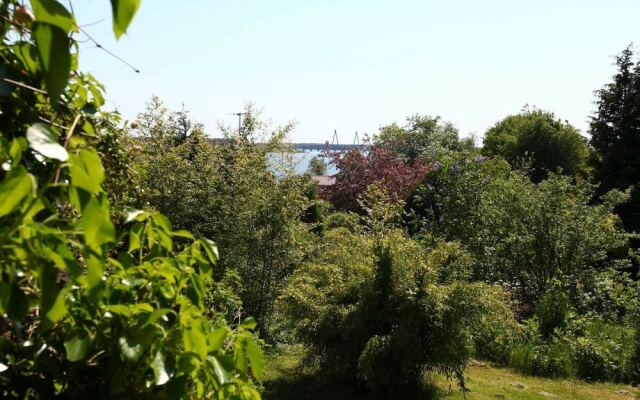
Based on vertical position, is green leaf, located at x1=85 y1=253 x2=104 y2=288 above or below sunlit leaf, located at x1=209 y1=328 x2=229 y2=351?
above

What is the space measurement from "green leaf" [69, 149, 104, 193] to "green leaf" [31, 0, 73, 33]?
7.5 inches

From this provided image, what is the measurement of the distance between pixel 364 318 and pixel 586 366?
12.4 feet

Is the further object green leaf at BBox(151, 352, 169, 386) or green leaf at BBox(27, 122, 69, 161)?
green leaf at BBox(151, 352, 169, 386)

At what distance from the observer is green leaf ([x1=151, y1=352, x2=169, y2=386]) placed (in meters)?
1.00

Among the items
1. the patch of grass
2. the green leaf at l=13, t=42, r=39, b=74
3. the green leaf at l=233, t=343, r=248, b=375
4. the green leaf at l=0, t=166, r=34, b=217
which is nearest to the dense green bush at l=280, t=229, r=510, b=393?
the patch of grass

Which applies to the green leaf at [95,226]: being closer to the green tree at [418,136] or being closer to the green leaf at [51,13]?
the green leaf at [51,13]

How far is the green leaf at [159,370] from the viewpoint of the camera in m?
1.00

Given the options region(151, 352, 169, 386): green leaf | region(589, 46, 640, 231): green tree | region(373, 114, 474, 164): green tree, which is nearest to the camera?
region(151, 352, 169, 386): green leaf

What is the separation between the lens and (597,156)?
20.2 metres

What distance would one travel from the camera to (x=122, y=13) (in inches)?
30.5

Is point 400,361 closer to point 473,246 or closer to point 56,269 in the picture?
point 473,246

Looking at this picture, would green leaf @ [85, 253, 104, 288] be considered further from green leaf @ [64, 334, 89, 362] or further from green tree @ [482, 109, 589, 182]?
green tree @ [482, 109, 589, 182]

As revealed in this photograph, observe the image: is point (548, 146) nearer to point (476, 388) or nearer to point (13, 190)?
point (476, 388)

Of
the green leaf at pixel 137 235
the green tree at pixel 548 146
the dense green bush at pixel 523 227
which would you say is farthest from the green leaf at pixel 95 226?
the green tree at pixel 548 146
